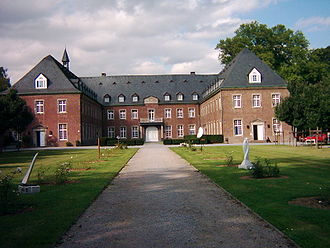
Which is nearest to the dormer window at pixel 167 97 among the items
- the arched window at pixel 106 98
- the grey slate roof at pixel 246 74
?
the arched window at pixel 106 98

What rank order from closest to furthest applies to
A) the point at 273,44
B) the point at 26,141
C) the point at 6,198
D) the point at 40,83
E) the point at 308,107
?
the point at 6,198 < the point at 308,107 < the point at 26,141 < the point at 40,83 < the point at 273,44

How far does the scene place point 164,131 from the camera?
56.8 metres

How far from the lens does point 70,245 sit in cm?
511

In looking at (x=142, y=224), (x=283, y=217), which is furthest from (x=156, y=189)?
(x=283, y=217)

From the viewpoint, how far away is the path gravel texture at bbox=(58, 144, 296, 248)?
515 cm

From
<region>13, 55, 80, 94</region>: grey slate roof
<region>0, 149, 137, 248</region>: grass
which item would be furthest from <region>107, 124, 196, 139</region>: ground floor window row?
<region>0, 149, 137, 248</region>: grass

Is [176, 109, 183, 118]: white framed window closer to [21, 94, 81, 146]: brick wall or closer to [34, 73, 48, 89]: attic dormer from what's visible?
[21, 94, 81, 146]: brick wall

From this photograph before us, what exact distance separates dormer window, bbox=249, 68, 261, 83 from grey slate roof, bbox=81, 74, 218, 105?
629 inches

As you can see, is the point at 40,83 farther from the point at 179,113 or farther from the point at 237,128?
the point at 237,128

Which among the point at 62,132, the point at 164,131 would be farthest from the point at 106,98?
the point at 62,132

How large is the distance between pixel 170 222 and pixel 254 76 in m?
37.8

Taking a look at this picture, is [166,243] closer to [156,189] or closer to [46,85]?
[156,189]

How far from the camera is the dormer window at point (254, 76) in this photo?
41562 millimetres

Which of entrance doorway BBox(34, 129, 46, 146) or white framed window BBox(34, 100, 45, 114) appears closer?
white framed window BBox(34, 100, 45, 114)
